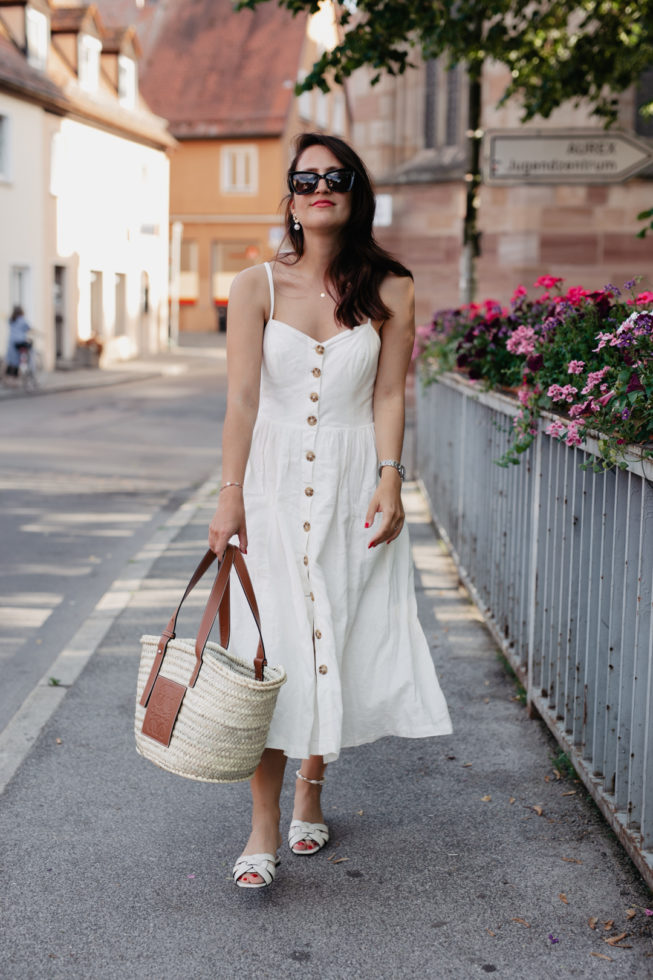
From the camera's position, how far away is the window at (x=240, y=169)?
50.2m

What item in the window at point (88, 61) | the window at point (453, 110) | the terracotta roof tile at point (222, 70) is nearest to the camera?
the window at point (453, 110)

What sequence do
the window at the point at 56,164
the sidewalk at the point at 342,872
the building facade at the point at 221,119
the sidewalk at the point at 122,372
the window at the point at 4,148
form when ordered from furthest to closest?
the building facade at the point at 221,119, the window at the point at 56,164, the window at the point at 4,148, the sidewalk at the point at 122,372, the sidewalk at the point at 342,872

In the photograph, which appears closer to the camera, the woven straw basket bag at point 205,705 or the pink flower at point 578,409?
the woven straw basket bag at point 205,705

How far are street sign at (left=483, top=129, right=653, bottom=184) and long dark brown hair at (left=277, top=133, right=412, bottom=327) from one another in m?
5.68

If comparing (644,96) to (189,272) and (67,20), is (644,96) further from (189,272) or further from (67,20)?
(189,272)

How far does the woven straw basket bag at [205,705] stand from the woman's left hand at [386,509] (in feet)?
1.34

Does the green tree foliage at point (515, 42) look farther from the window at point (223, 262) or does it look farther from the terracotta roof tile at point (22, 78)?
the window at point (223, 262)

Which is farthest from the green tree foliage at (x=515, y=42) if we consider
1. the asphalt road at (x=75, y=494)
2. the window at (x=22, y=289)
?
the window at (x=22, y=289)

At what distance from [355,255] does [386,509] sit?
28.7 inches

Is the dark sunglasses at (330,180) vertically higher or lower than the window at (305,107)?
lower

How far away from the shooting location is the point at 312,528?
3.41 meters

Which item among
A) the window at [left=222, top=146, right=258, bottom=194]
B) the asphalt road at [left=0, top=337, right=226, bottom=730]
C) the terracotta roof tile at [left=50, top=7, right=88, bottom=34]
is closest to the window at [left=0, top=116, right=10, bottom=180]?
the terracotta roof tile at [left=50, top=7, right=88, bottom=34]

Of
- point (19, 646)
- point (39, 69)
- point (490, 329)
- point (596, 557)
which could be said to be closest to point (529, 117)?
point (490, 329)

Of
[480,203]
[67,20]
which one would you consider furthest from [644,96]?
[67,20]
